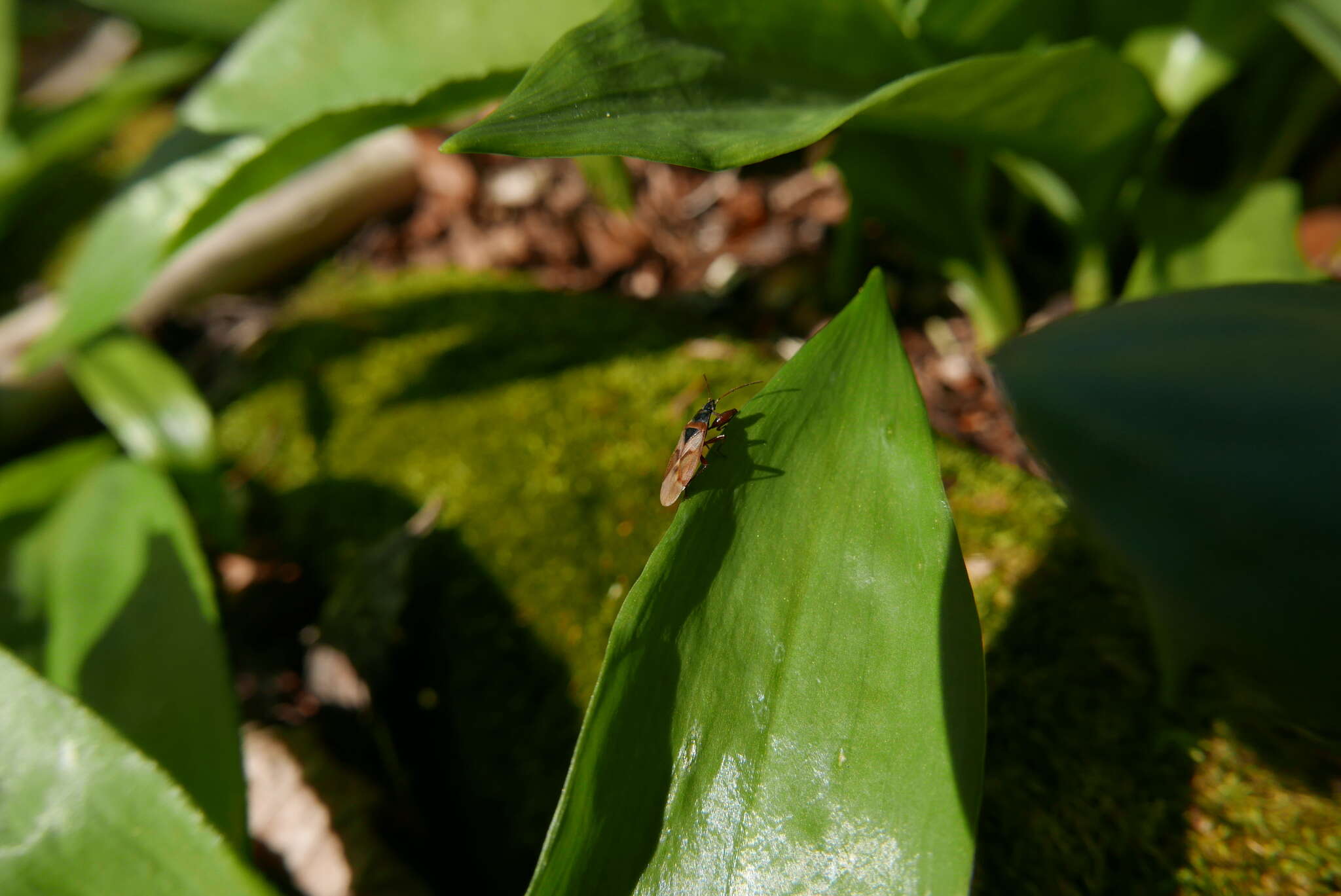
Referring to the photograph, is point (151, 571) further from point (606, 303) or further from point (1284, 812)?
point (1284, 812)

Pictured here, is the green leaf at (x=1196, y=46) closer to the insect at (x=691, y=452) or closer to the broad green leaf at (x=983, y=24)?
the broad green leaf at (x=983, y=24)

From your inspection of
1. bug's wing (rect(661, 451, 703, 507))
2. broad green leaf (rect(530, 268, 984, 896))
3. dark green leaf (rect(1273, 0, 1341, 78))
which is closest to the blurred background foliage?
dark green leaf (rect(1273, 0, 1341, 78))

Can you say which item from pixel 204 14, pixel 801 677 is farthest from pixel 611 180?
pixel 801 677

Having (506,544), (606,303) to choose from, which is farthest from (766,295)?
(506,544)

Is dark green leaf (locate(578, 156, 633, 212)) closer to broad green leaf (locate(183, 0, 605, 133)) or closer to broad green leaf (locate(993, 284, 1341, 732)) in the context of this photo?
broad green leaf (locate(183, 0, 605, 133))

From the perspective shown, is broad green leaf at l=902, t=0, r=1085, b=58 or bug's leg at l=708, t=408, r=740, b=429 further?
broad green leaf at l=902, t=0, r=1085, b=58
